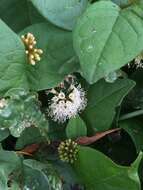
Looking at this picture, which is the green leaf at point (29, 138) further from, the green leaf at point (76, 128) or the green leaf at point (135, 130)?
the green leaf at point (135, 130)

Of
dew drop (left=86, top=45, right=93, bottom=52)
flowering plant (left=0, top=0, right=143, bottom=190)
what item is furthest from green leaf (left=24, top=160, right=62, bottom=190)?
dew drop (left=86, top=45, right=93, bottom=52)

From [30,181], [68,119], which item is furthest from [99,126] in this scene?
[30,181]

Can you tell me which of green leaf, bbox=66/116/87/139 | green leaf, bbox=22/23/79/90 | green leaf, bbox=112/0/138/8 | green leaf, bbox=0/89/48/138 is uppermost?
green leaf, bbox=112/0/138/8

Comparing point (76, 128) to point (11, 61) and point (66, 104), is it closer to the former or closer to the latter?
point (66, 104)

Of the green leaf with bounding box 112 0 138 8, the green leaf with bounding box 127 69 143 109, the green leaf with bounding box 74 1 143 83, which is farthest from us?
the green leaf with bounding box 127 69 143 109

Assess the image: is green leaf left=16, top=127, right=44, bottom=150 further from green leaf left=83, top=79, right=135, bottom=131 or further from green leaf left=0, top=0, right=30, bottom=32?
green leaf left=0, top=0, right=30, bottom=32
